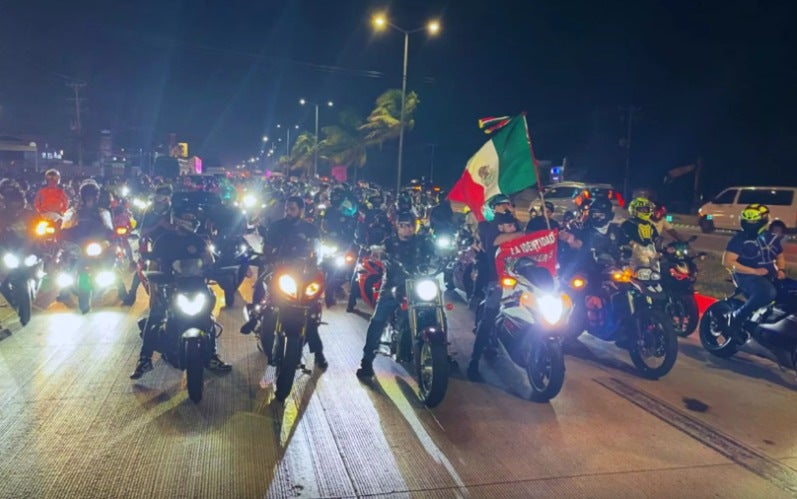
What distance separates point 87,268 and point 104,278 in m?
0.32

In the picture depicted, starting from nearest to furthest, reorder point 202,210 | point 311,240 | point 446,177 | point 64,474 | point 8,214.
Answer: point 64,474
point 311,240
point 8,214
point 202,210
point 446,177

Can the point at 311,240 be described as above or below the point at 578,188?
below

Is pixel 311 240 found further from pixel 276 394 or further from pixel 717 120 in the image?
pixel 717 120

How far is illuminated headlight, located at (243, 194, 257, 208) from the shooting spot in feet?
78.9

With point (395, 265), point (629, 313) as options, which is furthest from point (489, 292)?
point (629, 313)

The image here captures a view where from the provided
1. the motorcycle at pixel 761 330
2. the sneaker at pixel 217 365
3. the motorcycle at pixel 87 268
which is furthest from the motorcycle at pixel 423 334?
the motorcycle at pixel 87 268

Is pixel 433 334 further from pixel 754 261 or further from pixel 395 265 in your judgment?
pixel 754 261

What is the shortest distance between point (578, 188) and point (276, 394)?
2356cm

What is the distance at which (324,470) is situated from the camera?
4891 millimetres

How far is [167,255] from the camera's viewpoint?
6430 millimetres

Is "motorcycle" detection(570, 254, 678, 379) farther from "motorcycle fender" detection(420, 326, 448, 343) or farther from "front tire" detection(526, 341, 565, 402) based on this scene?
"motorcycle fender" detection(420, 326, 448, 343)

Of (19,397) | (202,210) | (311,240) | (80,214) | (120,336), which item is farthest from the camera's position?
(202,210)

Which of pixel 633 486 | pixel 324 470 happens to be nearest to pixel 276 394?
pixel 324 470

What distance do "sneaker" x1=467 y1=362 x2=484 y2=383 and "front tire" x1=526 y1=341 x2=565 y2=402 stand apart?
63 cm
